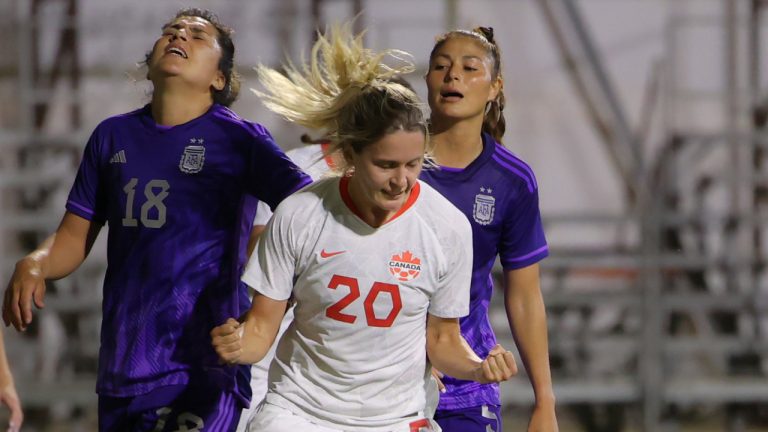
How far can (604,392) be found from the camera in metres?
7.43

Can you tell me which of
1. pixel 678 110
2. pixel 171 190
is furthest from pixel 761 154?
pixel 171 190

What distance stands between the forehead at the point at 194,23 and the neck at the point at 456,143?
63 cm

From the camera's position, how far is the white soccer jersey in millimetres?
2568

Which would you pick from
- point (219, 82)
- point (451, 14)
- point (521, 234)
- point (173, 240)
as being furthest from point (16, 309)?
point (451, 14)

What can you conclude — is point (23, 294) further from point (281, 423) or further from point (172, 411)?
point (281, 423)

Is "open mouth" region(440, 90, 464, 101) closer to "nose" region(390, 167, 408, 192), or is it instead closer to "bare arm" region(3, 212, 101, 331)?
"nose" region(390, 167, 408, 192)

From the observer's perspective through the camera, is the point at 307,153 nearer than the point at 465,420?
No

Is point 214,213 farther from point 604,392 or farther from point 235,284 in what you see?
point 604,392

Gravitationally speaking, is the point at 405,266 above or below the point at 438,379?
above

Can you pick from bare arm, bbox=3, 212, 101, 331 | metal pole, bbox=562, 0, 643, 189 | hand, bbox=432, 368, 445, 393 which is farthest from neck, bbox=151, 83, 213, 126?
metal pole, bbox=562, 0, 643, 189

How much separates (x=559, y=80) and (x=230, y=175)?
626cm

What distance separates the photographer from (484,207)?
3.08 m

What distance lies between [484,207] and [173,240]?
784 mm

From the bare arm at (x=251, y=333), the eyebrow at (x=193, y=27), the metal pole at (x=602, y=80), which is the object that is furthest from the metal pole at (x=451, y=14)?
the bare arm at (x=251, y=333)
